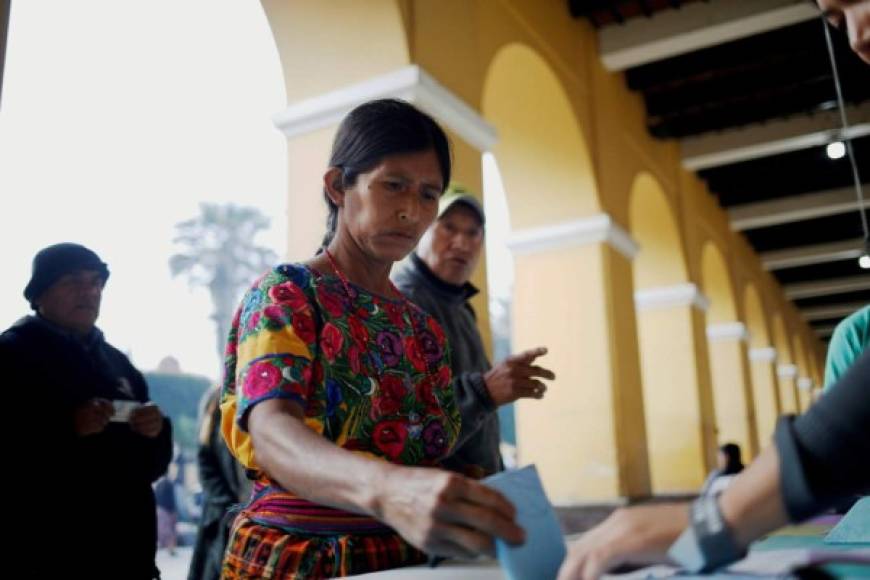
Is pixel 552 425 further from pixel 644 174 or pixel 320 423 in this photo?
pixel 320 423

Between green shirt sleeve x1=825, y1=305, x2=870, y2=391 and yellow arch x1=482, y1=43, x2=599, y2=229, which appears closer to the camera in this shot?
green shirt sleeve x1=825, y1=305, x2=870, y2=391

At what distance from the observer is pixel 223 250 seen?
22.8 metres

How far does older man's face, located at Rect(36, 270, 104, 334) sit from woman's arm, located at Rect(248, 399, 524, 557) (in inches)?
70.5

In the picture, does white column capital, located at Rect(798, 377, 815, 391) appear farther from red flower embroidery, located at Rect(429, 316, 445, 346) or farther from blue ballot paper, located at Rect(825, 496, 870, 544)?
red flower embroidery, located at Rect(429, 316, 445, 346)

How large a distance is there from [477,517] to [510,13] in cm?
551

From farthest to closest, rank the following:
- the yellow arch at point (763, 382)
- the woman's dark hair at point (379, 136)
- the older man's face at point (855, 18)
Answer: the yellow arch at point (763, 382) < the woman's dark hair at point (379, 136) < the older man's face at point (855, 18)

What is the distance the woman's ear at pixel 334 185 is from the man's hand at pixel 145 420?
4.88 feet

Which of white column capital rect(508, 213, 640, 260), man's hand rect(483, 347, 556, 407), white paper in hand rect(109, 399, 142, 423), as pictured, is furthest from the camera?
white column capital rect(508, 213, 640, 260)

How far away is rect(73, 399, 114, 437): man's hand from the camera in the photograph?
2375 millimetres

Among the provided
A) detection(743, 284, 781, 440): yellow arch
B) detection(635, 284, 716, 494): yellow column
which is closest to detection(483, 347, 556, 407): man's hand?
detection(635, 284, 716, 494): yellow column

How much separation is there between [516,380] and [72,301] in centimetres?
152

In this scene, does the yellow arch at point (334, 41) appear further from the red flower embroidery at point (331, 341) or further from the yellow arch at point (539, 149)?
the red flower embroidery at point (331, 341)

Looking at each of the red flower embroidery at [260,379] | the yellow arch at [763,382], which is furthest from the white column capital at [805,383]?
the red flower embroidery at [260,379]

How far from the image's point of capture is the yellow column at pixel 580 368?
7027 millimetres
